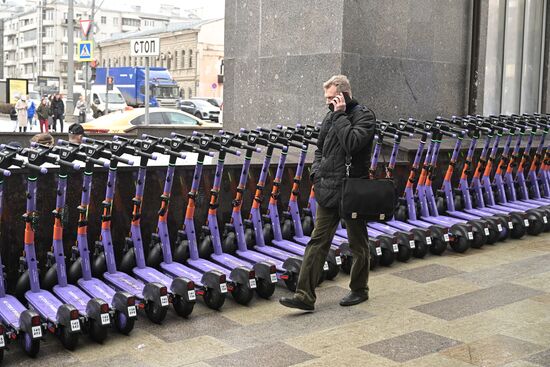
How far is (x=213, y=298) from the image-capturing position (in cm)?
637

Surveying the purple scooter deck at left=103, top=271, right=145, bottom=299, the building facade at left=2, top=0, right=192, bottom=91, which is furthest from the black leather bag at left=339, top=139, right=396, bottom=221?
the building facade at left=2, top=0, right=192, bottom=91

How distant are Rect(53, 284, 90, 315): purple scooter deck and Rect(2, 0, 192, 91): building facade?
354 ft

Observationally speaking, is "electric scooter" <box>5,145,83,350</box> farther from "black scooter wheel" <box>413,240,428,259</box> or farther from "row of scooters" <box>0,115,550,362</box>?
"black scooter wheel" <box>413,240,428,259</box>

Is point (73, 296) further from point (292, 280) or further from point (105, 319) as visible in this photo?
point (292, 280)

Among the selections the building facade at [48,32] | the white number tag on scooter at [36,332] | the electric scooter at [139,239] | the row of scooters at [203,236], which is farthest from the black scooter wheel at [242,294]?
the building facade at [48,32]

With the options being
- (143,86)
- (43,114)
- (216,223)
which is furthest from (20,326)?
(143,86)

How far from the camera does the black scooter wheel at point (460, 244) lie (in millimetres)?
8578

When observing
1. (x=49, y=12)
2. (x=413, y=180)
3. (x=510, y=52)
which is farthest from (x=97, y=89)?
(x=49, y=12)

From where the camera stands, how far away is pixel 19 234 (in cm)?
662

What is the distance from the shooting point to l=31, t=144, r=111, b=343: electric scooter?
5.54 meters

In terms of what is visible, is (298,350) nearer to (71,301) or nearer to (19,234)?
(71,301)

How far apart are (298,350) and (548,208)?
590 cm

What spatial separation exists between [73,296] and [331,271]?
2.39 m

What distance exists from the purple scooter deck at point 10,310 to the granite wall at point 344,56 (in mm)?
6082
